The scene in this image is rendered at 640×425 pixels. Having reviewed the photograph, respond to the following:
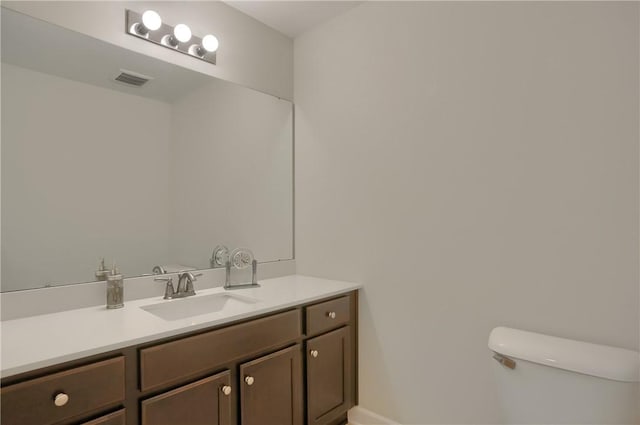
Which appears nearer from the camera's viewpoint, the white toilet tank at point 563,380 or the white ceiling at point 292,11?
the white toilet tank at point 563,380

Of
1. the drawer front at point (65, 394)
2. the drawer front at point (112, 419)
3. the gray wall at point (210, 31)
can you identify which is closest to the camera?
the drawer front at point (65, 394)

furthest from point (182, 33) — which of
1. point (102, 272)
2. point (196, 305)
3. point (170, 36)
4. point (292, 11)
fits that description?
point (196, 305)

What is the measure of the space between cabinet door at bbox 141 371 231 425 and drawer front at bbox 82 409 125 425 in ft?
0.20

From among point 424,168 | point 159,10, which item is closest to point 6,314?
point 159,10

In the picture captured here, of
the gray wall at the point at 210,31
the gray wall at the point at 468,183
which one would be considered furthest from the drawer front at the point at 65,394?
the gray wall at the point at 210,31

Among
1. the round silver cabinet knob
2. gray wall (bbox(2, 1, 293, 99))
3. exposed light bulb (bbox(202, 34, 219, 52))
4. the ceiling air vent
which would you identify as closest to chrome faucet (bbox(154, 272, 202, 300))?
the round silver cabinet knob

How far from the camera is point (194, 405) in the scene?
123cm

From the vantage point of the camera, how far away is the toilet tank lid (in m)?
1.08

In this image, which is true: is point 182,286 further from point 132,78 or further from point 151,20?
point 151,20

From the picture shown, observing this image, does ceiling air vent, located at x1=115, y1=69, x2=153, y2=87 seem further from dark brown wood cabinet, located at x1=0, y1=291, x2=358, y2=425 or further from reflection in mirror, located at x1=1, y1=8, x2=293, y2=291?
dark brown wood cabinet, located at x1=0, y1=291, x2=358, y2=425

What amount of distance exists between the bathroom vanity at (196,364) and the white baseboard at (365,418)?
59 mm

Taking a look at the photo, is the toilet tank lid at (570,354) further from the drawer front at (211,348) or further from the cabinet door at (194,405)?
the cabinet door at (194,405)

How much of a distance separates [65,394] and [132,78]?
1392 millimetres

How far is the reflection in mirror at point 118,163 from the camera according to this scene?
53.7 inches
